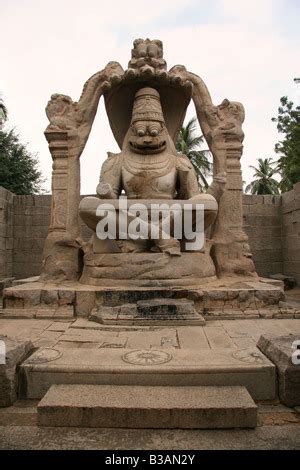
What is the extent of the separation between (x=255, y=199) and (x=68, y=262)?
486cm

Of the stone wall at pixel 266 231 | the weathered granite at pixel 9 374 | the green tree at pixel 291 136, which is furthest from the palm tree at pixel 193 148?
the weathered granite at pixel 9 374

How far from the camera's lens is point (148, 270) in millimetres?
4781

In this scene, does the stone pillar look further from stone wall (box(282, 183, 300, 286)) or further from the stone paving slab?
stone wall (box(282, 183, 300, 286))

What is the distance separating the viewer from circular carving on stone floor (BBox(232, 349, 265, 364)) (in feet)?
8.82

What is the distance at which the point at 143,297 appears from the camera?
4371 millimetres

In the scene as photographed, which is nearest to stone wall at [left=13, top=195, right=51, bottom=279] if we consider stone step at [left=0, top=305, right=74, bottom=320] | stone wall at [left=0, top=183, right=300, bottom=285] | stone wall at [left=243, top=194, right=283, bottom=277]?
stone wall at [left=0, top=183, right=300, bottom=285]

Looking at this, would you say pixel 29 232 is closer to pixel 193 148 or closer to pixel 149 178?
pixel 149 178

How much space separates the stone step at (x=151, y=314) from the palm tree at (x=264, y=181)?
28.6 meters

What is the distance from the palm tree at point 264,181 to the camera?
3127cm

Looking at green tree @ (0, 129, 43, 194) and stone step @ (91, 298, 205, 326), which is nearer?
stone step @ (91, 298, 205, 326)

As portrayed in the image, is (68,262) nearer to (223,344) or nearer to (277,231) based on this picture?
(223,344)

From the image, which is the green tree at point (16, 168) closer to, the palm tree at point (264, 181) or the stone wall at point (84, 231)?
the stone wall at point (84, 231)

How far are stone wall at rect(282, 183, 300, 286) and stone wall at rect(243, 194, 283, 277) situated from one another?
14 cm

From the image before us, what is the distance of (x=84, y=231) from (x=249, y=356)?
6076 mm
